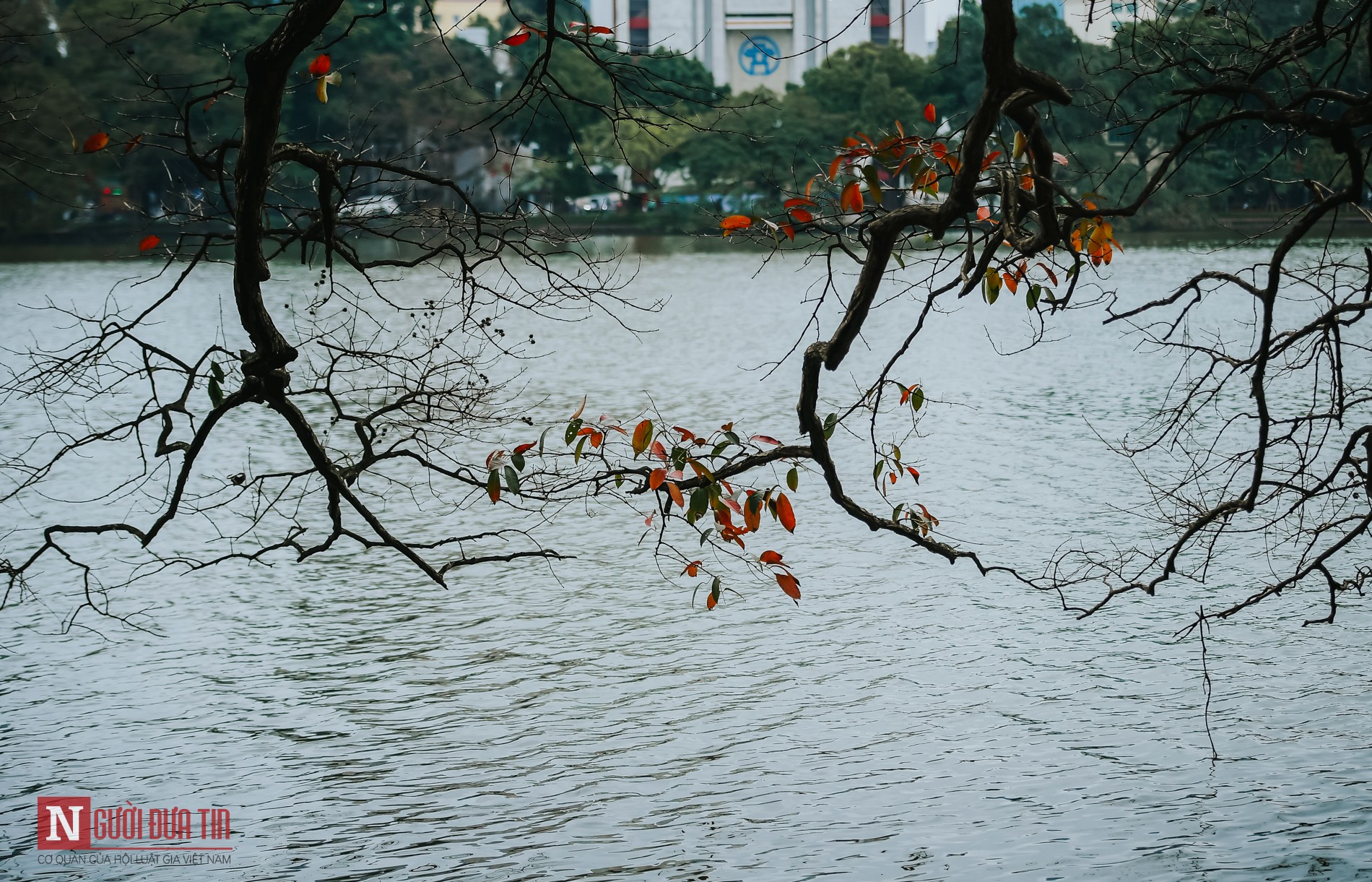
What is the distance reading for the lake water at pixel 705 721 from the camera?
18.6 ft

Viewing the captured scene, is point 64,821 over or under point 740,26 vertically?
under

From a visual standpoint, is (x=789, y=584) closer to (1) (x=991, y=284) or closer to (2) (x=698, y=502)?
(2) (x=698, y=502)

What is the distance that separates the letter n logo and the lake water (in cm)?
8

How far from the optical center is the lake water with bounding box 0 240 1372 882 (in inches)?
224

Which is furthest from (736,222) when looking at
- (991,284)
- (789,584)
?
(789,584)

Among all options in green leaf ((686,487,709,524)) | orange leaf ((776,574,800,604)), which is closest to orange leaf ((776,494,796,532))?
green leaf ((686,487,709,524))

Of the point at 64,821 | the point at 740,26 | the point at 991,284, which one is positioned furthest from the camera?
the point at 740,26

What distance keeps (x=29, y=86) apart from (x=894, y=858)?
39989 millimetres

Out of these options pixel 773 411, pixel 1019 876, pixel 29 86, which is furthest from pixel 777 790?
pixel 29 86

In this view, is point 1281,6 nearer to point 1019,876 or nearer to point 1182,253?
point 1182,253

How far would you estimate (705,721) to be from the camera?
705 cm

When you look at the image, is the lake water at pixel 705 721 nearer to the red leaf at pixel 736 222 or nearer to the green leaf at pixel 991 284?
the red leaf at pixel 736 222

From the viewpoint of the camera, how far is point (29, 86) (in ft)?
128

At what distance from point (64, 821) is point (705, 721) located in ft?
9.57
